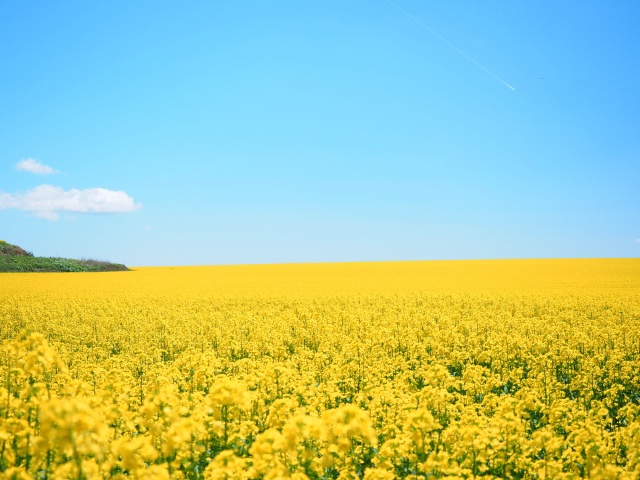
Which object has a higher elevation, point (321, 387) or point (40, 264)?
point (40, 264)

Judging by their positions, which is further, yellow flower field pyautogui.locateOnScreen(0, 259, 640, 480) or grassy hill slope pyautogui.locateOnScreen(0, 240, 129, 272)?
grassy hill slope pyautogui.locateOnScreen(0, 240, 129, 272)

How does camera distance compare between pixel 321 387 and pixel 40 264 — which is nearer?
pixel 321 387

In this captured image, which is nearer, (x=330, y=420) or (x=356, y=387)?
(x=330, y=420)

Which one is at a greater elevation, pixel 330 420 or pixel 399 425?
pixel 330 420

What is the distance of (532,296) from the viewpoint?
2961cm

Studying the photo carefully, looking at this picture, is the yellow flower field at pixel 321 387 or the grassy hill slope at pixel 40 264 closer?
the yellow flower field at pixel 321 387

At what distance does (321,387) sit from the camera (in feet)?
33.3

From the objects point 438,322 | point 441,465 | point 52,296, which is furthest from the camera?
point 52,296

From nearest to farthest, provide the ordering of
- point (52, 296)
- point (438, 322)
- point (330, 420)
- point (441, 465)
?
point (330, 420)
point (441, 465)
point (438, 322)
point (52, 296)

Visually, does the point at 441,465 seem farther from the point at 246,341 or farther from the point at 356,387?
the point at 246,341

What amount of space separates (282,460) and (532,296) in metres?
28.0

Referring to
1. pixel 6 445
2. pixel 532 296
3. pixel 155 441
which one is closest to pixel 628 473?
pixel 155 441

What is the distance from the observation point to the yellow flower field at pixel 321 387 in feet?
16.6

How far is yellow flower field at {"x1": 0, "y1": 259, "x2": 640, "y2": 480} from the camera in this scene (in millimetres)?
5074
